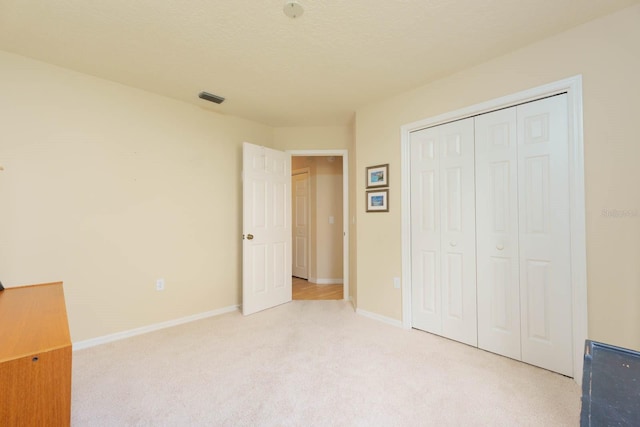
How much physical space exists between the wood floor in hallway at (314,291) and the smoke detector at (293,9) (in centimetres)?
329

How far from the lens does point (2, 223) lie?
6.87 ft

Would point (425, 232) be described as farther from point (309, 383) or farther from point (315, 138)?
point (315, 138)

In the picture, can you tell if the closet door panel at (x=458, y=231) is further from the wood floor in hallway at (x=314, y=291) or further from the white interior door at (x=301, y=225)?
the white interior door at (x=301, y=225)

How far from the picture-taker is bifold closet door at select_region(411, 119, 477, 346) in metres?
2.43

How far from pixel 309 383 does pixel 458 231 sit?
1.75 metres

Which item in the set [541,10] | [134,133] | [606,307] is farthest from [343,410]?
[134,133]

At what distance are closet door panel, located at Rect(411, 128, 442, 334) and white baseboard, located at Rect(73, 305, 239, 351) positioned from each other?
2.20 m

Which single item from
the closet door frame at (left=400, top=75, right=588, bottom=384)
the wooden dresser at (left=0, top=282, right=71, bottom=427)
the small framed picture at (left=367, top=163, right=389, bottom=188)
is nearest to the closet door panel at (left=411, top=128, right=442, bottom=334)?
the small framed picture at (left=367, top=163, right=389, bottom=188)

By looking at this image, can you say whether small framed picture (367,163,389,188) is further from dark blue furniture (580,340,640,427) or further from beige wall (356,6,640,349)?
dark blue furniture (580,340,640,427)

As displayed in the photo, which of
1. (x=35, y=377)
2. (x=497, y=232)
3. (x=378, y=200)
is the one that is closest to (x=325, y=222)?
(x=378, y=200)

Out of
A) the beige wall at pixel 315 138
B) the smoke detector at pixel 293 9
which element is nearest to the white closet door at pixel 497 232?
the smoke detector at pixel 293 9

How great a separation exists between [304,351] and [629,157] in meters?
2.56

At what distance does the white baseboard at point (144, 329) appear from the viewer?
7.87 feet

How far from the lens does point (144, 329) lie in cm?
272
